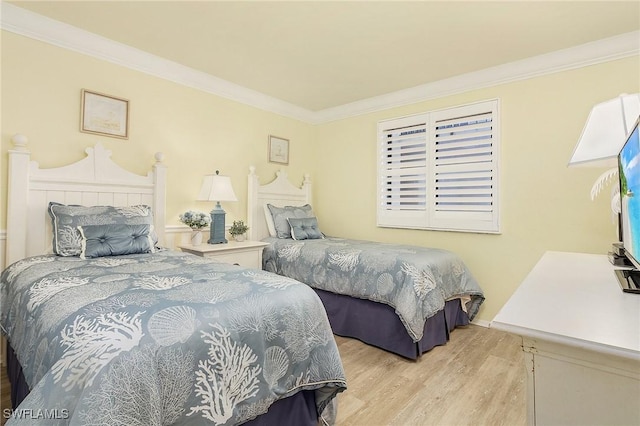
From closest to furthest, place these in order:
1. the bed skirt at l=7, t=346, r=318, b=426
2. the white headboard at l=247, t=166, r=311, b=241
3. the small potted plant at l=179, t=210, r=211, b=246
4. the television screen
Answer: the television screen, the bed skirt at l=7, t=346, r=318, b=426, the small potted plant at l=179, t=210, r=211, b=246, the white headboard at l=247, t=166, r=311, b=241

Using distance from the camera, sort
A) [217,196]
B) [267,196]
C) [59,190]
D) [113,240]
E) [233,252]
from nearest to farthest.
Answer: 1. [113,240]
2. [59,190]
3. [233,252]
4. [217,196]
5. [267,196]

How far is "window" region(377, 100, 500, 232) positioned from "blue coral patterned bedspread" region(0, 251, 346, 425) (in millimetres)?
2385

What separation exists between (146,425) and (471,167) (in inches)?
130

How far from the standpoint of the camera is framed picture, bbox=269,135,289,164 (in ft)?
13.5

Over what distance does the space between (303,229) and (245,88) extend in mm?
1769

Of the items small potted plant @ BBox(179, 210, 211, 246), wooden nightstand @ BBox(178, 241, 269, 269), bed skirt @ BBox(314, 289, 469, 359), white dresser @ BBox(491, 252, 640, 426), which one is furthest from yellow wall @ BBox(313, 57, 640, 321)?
small potted plant @ BBox(179, 210, 211, 246)

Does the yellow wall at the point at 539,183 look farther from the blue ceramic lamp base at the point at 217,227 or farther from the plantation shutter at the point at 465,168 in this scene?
the blue ceramic lamp base at the point at 217,227

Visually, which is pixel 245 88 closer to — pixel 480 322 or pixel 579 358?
pixel 480 322

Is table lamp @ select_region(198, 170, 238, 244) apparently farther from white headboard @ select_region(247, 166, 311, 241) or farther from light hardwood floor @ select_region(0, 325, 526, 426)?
light hardwood floor @ select_region(0, 325, 526, 426)

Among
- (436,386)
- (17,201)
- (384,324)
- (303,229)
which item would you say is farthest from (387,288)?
(17,201)

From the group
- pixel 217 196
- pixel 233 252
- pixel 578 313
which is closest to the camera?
pixel 578 313

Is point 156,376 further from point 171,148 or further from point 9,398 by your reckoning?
point 171,148

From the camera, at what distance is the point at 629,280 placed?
1.22m

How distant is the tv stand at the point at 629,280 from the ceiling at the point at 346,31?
6.07 ft
